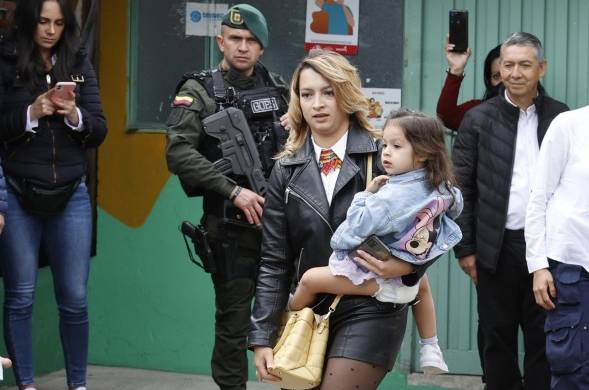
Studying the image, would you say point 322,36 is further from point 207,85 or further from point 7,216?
point 7,216

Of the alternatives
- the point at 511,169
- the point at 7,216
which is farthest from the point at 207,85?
the point at 511,169

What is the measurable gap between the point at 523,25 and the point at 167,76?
2203mm

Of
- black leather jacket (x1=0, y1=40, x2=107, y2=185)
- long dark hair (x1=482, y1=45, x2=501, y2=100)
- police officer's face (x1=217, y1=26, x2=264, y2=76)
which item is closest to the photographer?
black leather jacket (x1=0, y1=40, x2=107, y2=185)

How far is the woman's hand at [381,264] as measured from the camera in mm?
4465

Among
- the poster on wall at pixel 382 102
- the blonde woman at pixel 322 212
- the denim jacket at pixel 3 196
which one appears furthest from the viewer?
the poster on wall at pixel 382 102

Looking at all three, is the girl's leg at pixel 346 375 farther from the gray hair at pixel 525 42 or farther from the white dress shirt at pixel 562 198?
the gray hair at pixel 525 42

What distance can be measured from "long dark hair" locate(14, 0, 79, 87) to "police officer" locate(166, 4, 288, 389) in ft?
1.93

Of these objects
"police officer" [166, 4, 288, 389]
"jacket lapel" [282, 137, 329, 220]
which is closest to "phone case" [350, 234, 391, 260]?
"jacket lapel" [282, 137, 329, 220]

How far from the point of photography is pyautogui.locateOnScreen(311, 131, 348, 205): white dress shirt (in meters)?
4.69

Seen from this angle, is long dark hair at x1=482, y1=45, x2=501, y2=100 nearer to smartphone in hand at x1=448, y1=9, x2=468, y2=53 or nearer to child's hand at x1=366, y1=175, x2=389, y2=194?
smartphone in hand at x1=448, y1=9, x2=468, y2=53

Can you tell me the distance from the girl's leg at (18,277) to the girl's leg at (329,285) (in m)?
2.07

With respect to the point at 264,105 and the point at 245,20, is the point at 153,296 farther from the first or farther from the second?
the point at 245,20

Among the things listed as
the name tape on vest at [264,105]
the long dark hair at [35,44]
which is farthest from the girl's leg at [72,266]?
the name tape on vest at [264,105]

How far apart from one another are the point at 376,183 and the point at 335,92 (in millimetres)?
430
